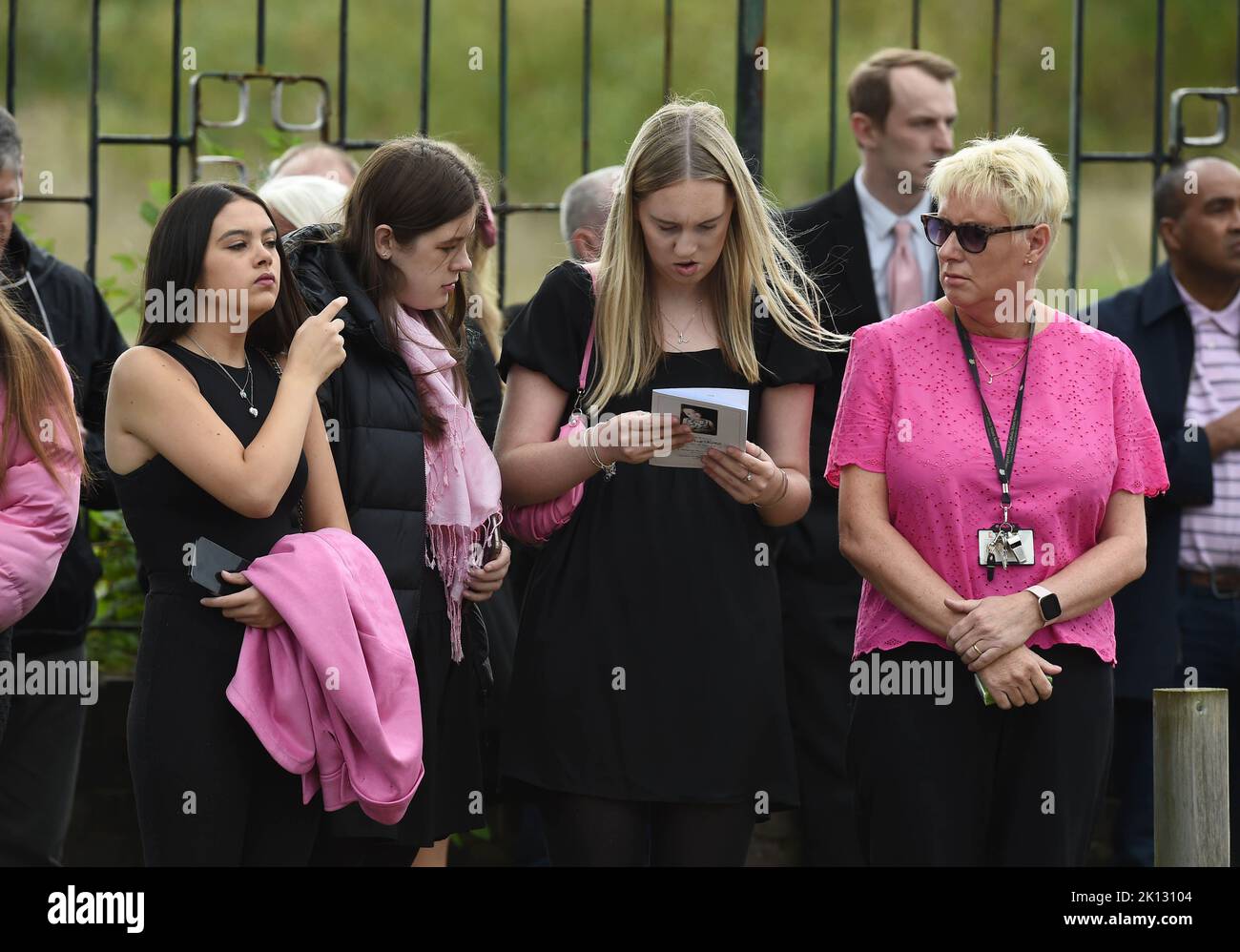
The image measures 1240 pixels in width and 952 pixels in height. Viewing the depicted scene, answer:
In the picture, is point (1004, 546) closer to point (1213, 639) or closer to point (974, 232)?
point (974, 232)

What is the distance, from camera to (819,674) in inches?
179

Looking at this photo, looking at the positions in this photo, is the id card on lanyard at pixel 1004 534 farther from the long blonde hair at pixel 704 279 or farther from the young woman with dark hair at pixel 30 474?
the young woman with dark hair at pixel 30 474

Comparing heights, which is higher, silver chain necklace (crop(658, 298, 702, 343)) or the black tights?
silver chain necklace (crop(658, 298, 702, 343))

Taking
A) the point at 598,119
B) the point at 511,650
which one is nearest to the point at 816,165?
the point at 598,119

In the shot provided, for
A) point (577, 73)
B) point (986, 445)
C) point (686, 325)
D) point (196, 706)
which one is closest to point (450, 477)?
point (686, 325)

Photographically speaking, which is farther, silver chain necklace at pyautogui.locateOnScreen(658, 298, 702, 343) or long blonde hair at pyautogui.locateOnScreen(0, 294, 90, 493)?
silver chain necklace at pyautogui.locateOnScreen(658, 298, 702, 343)

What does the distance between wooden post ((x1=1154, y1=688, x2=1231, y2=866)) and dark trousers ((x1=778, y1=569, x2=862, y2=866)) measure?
1.42 meters

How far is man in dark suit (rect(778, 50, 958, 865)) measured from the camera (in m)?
4.51

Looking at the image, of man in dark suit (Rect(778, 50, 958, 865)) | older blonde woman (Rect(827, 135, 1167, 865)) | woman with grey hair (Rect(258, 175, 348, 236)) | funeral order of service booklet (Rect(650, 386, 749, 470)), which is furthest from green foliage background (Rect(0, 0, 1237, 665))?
funeral order of service booklet (Rect(650, 386, 749, 470))

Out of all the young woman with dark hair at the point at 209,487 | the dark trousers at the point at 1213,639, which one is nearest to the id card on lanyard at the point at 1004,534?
the young woman with dark hair at the point at 209,487

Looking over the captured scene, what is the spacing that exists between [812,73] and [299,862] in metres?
8.19

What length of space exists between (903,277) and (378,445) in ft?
6.23

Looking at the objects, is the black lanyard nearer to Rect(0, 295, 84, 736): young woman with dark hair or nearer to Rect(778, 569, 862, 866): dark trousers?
Rect(778, 569, 862, 866): dark trousers

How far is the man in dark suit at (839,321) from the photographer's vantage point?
4.51 m
